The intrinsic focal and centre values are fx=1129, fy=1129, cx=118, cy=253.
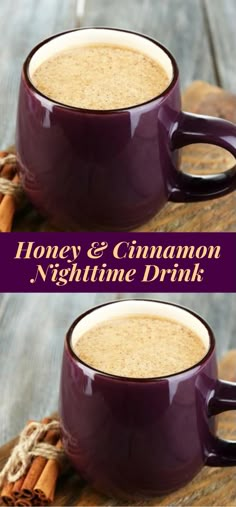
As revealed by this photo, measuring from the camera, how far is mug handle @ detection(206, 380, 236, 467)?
3.31ft

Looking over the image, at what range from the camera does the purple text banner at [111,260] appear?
105cm

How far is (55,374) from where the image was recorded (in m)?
1.41

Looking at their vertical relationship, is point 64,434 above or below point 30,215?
below

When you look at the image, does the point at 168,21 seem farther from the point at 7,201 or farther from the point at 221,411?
the point at 221,411

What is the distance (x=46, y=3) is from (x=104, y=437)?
0.93m

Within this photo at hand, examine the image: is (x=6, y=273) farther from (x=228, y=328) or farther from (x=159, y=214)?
(x=228, y=328)

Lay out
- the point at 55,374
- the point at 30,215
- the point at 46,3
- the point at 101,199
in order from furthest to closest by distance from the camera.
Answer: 1. the point at 46,3
2. the point at 55,374
3. the point at 30,215
4. the point at 101,199

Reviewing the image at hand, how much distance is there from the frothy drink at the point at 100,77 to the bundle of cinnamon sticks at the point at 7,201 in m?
0.12

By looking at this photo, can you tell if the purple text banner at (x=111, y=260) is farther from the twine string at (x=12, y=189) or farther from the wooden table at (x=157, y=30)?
the wooden table at (x=157, y=30)

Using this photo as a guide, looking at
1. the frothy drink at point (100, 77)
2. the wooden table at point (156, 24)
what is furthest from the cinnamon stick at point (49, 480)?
the wooden table at point (156, 24)

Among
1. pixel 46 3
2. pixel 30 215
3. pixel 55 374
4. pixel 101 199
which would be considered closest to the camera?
pixel 101 199

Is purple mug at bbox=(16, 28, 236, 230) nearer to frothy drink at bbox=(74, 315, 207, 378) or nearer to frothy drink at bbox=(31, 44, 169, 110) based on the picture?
frothy drink at bbox=(31, 44, 169, 110)

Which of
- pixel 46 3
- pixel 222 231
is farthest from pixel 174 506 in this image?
pixel 46 3

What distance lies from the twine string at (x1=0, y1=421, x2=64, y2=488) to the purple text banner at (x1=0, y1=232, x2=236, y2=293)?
5.5 inches
